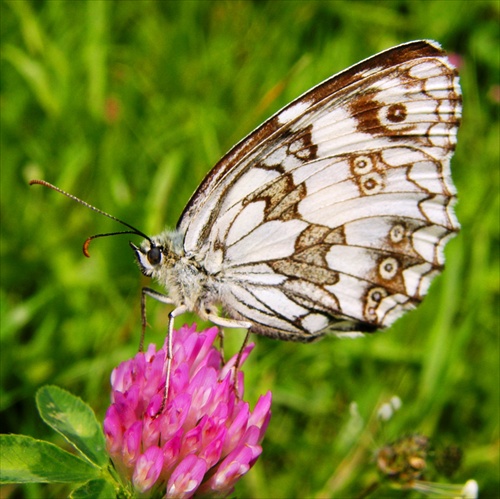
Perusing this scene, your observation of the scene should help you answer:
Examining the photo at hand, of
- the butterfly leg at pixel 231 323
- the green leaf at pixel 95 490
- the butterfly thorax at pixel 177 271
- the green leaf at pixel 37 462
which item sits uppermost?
the butterfly thorax at pixel 177 271

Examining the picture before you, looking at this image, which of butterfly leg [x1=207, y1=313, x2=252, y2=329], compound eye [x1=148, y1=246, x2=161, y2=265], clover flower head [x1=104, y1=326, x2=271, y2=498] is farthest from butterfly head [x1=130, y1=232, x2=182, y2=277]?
clover flower head [x1=104, y1=326, x2=271, y2=498]

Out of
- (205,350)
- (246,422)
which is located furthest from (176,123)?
(246,422)

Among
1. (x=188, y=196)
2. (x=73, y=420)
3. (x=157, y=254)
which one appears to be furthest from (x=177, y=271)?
(x=188, y=196)

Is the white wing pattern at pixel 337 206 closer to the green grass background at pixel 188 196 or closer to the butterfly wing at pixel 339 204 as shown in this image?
the butterfly wing at pixel 339 204

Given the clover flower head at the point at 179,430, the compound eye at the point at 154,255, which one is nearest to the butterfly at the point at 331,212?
the compound eye at the point at 154,255

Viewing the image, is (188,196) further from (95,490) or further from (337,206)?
(95,490)

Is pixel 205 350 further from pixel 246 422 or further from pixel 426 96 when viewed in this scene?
pixel 426 96

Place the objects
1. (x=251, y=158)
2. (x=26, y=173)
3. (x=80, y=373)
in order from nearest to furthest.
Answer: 1. (x=251, y=158)
2. (x=80, y=373)
3. (x=26, y=173)
